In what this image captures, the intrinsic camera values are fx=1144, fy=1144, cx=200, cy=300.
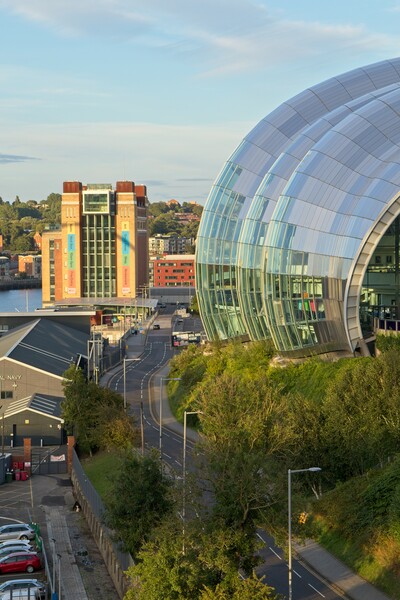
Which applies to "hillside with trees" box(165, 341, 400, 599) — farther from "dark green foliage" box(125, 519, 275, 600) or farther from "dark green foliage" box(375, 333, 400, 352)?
"dark green foliage" box(125, 519, 275, 600)

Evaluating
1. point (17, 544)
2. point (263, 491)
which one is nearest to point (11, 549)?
point (17, 544)

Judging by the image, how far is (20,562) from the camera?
51.1m

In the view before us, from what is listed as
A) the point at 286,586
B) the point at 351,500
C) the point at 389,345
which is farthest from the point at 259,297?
the point at 286,586

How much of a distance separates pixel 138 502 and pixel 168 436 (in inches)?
1177

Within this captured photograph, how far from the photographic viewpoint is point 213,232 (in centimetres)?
9788

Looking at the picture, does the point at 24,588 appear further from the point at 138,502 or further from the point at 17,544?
the point at 17,544

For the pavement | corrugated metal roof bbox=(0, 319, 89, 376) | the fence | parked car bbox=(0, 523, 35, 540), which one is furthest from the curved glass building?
the pavement

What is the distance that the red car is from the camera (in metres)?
51.0

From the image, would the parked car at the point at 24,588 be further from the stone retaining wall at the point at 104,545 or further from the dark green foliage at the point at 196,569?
the dark green foliage at the point at 196,569

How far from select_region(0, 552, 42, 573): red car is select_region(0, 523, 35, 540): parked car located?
388 cm

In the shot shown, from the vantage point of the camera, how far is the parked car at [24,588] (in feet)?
149

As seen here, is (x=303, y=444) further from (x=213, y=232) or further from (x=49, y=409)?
(x=213, y=232)

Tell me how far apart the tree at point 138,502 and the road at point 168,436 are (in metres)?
1.33

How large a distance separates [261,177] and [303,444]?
153 ft
